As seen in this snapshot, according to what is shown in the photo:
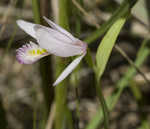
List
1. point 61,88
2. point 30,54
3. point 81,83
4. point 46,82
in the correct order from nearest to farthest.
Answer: point 30,54
point 61,88
point 46,82
point 81,83

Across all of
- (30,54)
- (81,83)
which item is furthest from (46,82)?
(81,83)

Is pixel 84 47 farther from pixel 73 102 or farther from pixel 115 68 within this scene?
pixel 115 68

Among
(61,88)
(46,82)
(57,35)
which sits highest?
(57,35)

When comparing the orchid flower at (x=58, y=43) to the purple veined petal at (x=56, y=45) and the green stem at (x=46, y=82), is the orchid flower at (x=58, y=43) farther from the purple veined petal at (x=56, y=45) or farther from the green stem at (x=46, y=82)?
the green stem at (x=46, y=82)

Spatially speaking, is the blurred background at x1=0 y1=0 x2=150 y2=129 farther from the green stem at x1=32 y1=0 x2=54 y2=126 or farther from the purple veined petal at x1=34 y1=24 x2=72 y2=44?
the purple veined petal at x1=34 y1=24 x2=72 y2=44

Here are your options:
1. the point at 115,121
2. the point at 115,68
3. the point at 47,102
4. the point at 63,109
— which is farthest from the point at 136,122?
the point at 63,109

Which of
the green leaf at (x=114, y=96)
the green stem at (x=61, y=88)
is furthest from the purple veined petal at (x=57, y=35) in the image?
the green leaf at (x=114, y=96)

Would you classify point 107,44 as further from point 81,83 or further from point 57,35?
point 81,83
